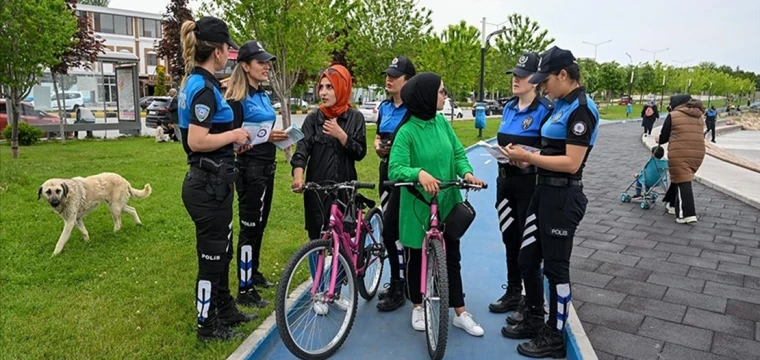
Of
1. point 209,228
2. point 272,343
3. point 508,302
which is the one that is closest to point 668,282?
point 508,302

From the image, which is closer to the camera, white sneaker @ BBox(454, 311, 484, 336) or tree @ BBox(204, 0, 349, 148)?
white sneaker @ BBox(454, 311, 484, 336)

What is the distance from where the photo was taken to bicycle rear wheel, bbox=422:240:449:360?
10.7 feet

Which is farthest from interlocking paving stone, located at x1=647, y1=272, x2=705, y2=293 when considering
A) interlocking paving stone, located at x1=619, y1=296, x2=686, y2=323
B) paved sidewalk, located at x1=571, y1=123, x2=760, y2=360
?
interlocking paving stone, located at x1=619, y1=296, x2=686, y2=323

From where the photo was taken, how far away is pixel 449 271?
11.8 feet

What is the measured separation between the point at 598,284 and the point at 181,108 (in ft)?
12.4

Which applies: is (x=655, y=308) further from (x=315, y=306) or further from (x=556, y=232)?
(x=315, y=306)

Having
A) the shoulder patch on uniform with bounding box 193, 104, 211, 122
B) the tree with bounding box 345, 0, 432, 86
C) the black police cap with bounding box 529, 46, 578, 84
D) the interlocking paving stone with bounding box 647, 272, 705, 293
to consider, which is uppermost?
the tree with bounding box 345, 0, 432, 86

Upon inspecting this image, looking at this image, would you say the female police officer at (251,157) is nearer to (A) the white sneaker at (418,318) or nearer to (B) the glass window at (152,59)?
(A) the white sneaker at (418,318)

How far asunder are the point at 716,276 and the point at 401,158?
353cm

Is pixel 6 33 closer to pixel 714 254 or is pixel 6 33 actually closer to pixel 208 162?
pixel 208 162

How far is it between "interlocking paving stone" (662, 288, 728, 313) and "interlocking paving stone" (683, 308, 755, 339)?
12cm

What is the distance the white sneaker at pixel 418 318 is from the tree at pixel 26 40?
11.8 meters

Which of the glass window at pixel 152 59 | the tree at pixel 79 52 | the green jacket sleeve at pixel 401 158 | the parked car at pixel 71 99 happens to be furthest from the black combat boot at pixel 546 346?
the glass window at pixel 152 59

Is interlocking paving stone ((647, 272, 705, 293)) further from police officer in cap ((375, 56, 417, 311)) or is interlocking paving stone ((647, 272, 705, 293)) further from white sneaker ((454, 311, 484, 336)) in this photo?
police officer in cap ((375, 56, 417, 311))
